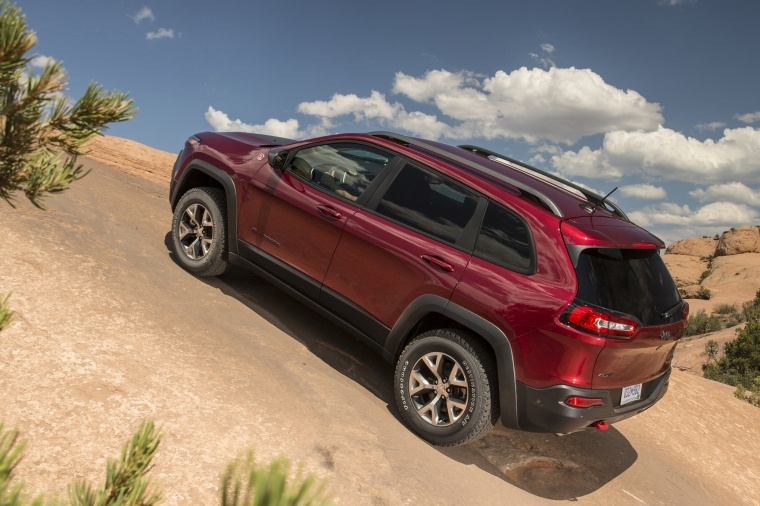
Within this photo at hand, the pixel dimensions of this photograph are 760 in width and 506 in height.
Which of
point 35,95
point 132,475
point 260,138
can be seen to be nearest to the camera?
point 132,475

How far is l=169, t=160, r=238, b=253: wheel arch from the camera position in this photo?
17.4 ft

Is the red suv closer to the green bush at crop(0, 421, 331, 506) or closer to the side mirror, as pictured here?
the side mirror

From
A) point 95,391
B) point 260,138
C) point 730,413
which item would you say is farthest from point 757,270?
point 95,391

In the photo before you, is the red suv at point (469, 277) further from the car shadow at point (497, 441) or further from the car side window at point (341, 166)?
the car shadow at point (497, 441)

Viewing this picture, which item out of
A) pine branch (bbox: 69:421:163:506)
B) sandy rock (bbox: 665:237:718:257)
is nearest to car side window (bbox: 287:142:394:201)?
pine branch (bbox: 69:421:163:506)

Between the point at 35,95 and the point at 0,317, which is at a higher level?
the point at 35,95

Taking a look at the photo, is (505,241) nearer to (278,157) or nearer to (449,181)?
(449,181)

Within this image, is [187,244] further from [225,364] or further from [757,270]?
[757,270]

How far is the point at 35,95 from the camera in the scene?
1600mm

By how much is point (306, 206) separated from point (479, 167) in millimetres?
1373

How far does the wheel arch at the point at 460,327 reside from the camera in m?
3.72

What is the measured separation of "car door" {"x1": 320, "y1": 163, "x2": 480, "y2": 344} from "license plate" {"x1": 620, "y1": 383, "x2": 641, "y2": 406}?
1.25 metres

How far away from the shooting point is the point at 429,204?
429 cm

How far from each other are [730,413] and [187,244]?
20.1 feet
